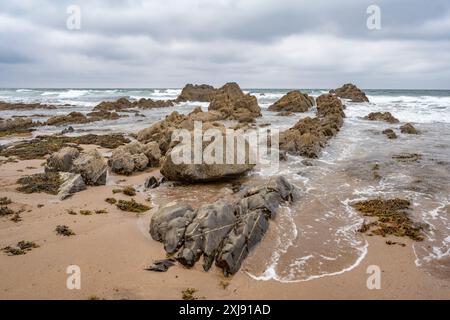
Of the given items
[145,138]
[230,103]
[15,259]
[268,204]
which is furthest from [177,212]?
[230,103]

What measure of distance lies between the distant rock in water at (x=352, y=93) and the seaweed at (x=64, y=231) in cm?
6335

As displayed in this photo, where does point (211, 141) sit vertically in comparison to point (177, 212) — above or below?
above

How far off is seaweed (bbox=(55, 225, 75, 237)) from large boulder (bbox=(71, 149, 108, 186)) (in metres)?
4.16

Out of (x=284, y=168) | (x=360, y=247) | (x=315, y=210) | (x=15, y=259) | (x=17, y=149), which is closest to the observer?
(x=15, y=259)

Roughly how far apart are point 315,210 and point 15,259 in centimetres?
793

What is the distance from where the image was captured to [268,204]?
986 centimetres

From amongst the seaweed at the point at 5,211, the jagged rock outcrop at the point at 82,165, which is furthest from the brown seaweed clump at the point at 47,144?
the seaweed at the point at 5,211

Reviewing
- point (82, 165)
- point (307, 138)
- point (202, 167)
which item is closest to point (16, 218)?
point (82, 165)

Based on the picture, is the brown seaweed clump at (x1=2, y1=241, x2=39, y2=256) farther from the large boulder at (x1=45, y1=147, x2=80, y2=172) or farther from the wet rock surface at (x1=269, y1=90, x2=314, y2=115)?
the wet rock surface at (x1=269, y1=90, x2=314, y2=115)

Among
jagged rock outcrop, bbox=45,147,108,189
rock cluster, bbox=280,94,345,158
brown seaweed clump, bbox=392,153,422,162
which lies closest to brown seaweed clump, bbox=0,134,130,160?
jagged rock outcrop, bbox=45,147,108,189

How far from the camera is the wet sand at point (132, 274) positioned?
6531 mm

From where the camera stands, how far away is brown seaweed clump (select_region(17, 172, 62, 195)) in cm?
1203

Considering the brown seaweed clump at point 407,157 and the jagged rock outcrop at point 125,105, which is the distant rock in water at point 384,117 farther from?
the jagged rock outcrop at point 125,105
